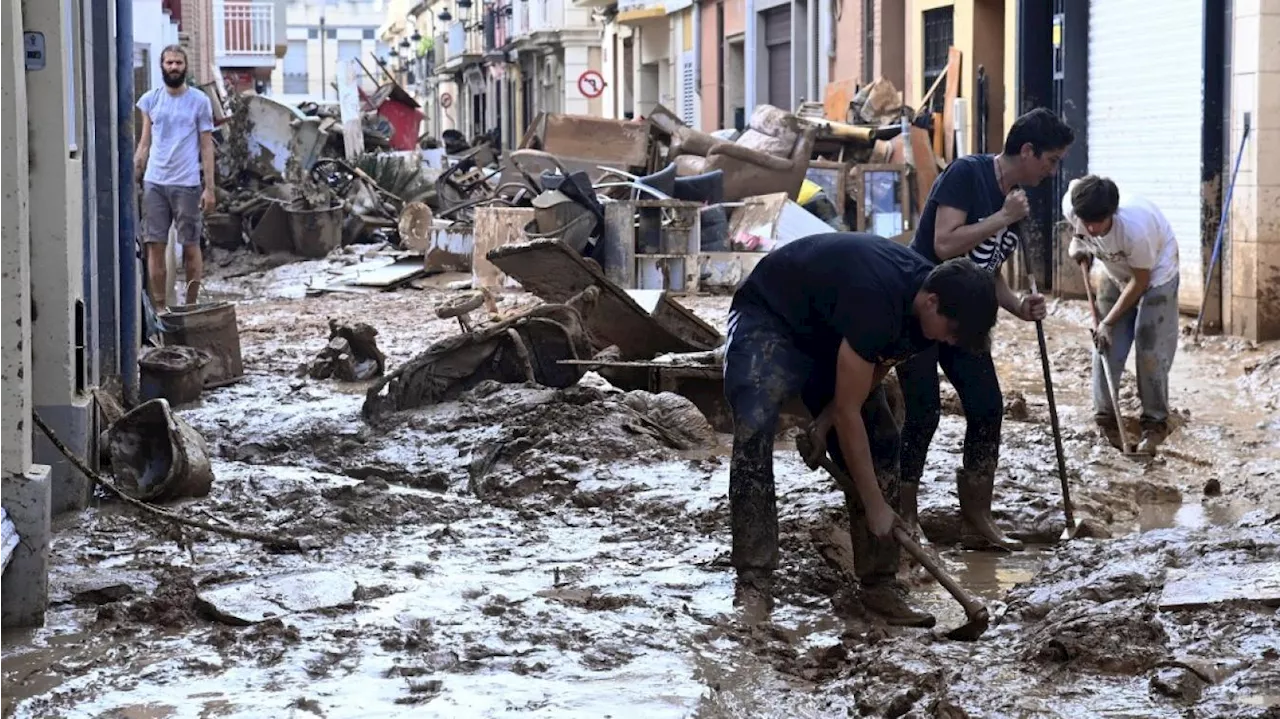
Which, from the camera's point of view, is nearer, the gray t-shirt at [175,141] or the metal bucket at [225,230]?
the gray t-shirt at [175,141]

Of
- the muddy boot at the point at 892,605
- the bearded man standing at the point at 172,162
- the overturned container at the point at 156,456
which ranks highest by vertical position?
the bearded man standing at the point at 172,162

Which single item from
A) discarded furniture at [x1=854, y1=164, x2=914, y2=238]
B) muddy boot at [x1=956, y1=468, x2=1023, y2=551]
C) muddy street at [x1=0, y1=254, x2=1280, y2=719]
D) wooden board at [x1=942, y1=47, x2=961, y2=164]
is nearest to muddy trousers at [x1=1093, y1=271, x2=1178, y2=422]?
muddy street at [x1=0, y1=254, x2=1280, y2=719]

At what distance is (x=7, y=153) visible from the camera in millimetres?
4941

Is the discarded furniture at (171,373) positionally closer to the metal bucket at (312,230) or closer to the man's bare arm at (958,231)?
the man's bare arm at (958,231)

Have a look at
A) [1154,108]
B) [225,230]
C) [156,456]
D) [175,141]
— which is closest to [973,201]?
[156,456]

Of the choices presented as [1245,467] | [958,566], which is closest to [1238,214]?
[1245,467]

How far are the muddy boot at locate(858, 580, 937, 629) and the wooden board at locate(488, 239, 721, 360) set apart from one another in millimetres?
3699

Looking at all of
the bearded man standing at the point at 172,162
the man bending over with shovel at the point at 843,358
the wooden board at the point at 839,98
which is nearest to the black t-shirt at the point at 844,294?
the man bending over with shovel at the point at 843,358

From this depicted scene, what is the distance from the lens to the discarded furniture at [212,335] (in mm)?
10000

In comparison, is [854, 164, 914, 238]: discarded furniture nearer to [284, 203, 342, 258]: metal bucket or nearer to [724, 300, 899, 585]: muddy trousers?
[284, 203, 342, 258]: metal bucket

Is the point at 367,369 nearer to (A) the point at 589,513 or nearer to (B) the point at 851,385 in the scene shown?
(A) the point at 589,513

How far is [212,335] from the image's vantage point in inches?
405

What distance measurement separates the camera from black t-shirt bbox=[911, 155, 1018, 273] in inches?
250

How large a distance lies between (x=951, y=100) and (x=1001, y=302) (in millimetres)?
14264
